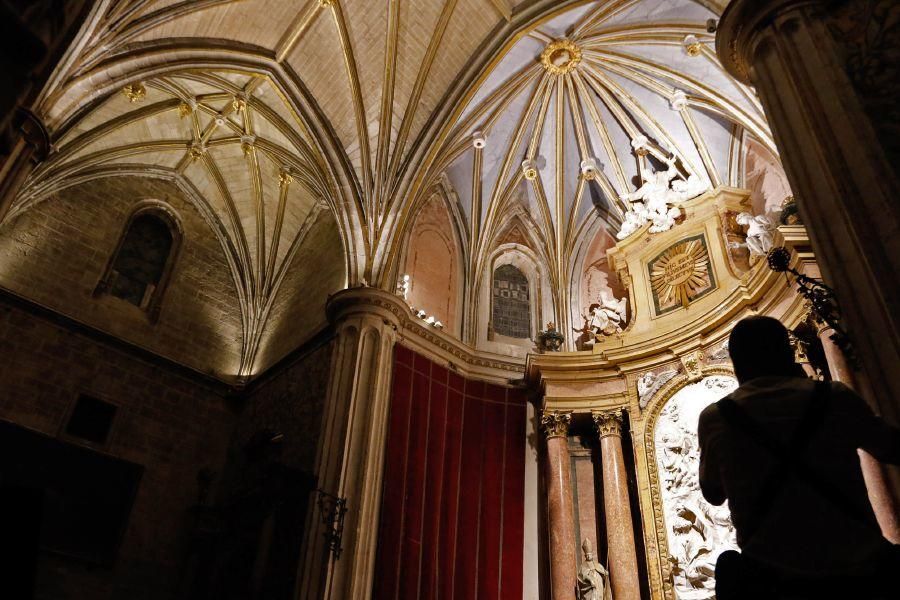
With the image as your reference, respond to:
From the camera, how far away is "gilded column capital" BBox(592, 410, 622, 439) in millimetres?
12406

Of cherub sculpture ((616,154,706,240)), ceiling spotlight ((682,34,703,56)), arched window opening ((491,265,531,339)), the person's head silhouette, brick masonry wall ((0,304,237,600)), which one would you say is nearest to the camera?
the person's head silhouette

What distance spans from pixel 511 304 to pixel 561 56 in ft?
17.9

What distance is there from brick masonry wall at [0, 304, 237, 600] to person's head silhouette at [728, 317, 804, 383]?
38.9 feet

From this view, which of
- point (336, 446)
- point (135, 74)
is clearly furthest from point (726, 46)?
point (135, 74)

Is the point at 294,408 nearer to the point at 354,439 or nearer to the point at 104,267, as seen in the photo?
the point at 354,439

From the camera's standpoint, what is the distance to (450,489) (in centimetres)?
1201

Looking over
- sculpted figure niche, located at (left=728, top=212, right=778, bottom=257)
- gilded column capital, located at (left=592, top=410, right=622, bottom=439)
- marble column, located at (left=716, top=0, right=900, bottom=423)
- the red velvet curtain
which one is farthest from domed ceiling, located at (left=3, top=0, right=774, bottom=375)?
marble column, located at (left=716, top=0, right=900, bottom=423)

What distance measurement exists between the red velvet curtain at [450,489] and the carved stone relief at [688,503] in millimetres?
2697

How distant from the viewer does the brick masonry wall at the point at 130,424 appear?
39.0 ft

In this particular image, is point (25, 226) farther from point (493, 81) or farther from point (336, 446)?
point (493, 81)

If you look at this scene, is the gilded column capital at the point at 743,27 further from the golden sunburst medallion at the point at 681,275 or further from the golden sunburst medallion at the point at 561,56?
the golden sunburst medallion at the point at 561,56

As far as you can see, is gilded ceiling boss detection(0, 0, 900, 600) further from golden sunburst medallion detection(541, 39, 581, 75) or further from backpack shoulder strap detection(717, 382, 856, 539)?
backpack shoulder strap detection(717, 382, 856, 539)

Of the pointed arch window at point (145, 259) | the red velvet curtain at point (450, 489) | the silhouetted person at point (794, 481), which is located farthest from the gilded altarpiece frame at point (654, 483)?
the pointed arch window at point (145, 259)

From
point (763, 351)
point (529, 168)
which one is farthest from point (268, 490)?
point (763, 351)
